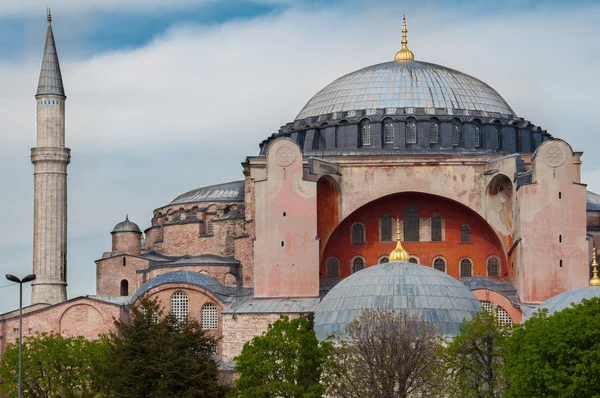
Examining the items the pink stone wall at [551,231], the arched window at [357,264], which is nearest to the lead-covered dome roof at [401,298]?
the pink stone wall at [551,231]

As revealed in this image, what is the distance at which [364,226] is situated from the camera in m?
62.1

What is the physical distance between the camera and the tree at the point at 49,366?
175 ft

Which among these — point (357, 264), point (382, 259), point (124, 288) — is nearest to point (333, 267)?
point (357, 264)

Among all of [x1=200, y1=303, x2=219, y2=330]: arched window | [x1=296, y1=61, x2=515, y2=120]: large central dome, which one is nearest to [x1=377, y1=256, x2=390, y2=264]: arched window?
[x1=296, y1=61, x2=515, y2=120]: large central dome

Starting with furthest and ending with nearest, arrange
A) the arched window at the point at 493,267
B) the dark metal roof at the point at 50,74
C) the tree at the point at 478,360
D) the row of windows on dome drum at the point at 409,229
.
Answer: the dark metal roof at the point at 50,74, the row of windows on dome drum at the point at 409,229, the arched window at the point at 493,267, the tree at the point at 478,360

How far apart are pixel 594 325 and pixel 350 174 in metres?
20.2

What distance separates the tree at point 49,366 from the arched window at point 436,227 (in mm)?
12883

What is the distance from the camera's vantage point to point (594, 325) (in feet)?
138

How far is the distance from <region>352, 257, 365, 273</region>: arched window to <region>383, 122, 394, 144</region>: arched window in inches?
164

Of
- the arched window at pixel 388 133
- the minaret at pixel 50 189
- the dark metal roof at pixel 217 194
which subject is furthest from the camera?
the dark metal roof at pixel 217 194

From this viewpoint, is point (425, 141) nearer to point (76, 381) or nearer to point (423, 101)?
point (423, 101)

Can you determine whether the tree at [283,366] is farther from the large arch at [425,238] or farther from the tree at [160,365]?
the large arch at [425,238]

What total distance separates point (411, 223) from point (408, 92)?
5.16 metres

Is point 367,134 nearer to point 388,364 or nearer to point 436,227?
point 436,227
